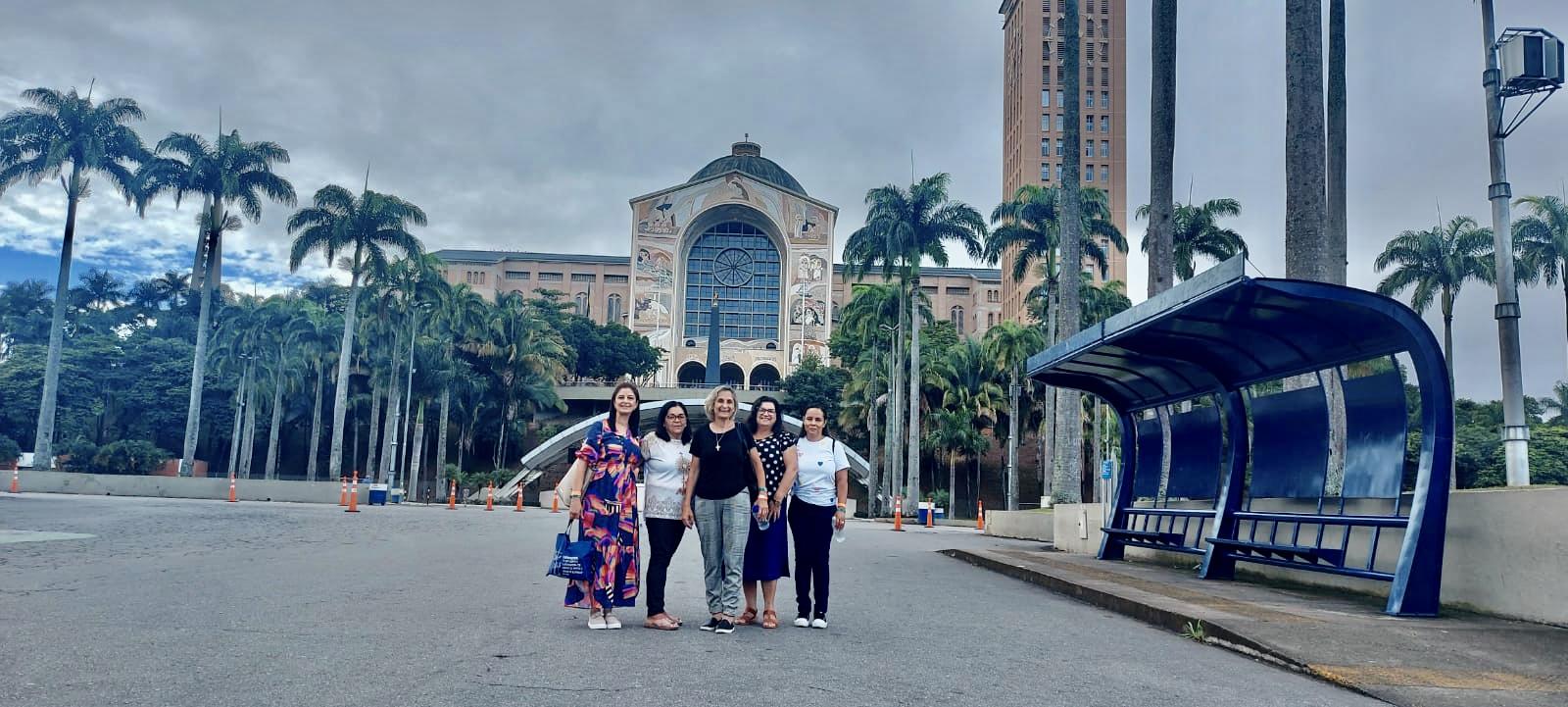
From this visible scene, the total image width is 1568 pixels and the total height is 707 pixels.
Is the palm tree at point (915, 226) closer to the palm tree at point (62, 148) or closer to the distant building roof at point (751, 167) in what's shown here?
the palm tree at point (62, 148)

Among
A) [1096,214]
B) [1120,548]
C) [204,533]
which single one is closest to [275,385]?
[1096,214]

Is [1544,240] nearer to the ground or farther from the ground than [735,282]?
nearer to the ground

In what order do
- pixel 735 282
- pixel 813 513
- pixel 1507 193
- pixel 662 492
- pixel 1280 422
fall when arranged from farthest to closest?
pixel 735 282 < pixel 1507 193 < pixel 1280 422 < pixel 813 513 < pixel 662 492

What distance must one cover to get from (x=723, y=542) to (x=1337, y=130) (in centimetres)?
1448

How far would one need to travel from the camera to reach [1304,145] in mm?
13508

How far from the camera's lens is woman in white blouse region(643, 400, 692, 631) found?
682cm

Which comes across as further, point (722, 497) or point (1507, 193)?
point (1507, 193)

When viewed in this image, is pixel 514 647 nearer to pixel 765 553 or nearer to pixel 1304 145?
pixel 765 553

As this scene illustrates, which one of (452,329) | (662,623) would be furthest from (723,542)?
(452,329)

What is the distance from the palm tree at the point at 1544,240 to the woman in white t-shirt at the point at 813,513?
3799 cm

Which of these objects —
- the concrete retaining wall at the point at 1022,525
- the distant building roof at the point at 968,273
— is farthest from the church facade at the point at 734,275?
the concrete retaining wall at the point at 1022,525

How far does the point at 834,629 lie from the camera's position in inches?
281

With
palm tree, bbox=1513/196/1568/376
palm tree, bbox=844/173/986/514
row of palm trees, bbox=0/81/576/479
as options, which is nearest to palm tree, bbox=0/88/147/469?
row of palm trees, bbox=0/81/576/479

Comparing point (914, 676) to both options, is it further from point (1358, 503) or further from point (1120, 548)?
point (1120, 548)
